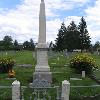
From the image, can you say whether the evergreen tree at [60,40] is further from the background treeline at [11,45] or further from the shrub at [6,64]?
the shrub at [6,64]

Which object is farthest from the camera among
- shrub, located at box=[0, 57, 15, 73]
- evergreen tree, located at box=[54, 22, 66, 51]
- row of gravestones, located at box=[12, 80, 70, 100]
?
evergreen tree, located at box=[54, 22, 66, 51]

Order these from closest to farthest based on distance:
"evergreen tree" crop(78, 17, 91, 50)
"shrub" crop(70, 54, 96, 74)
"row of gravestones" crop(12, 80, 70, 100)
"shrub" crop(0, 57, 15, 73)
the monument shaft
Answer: "row of gravestones" crop(12, 80, 70, 100) → the monument shaft → "shrub" crop(70, 54, 96, 74) → "shrub" crop(0, 57, 15, 73) → "evergreen tree" crop(78, 17, 91, 50)

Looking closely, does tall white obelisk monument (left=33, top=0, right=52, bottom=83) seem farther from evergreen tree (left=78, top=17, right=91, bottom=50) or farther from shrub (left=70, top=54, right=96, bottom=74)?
evergreen tree (left=78, top=17, right=91, bottom=50)

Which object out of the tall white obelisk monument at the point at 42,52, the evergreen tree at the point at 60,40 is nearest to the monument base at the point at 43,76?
the tall white obelisk monument at the point at 42,52

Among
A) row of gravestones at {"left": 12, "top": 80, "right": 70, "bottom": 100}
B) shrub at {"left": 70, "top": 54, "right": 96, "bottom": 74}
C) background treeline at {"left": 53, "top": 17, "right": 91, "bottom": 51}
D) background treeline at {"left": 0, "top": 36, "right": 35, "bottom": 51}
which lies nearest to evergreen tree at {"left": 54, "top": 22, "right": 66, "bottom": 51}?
background treeline at {"left": 53, "top": 17, "right": 91, "bottom": 51}

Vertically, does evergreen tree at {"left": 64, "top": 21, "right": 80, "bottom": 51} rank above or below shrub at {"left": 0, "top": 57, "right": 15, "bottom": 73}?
above

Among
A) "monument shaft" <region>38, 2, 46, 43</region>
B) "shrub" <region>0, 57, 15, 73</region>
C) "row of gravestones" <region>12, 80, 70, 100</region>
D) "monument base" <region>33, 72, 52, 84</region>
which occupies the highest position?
"monument shaft" <region>38, 2, 46, 43</region>

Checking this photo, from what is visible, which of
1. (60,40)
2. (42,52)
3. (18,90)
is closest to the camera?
(18,90)

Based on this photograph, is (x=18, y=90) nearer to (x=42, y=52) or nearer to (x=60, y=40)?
(x=42, y=52)

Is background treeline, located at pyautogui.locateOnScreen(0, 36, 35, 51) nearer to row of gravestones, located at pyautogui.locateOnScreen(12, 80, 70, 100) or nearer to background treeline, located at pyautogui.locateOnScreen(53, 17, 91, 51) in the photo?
background treeline, located at pyautogui.locateOnScreen(53, 17, 91, 51)

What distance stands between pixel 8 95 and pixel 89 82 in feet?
21.8

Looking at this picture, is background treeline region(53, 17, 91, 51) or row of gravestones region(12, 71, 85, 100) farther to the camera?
background treeline region(53, 17, 91, 51)

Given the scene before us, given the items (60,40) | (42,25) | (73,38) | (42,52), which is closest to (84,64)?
(42,52)

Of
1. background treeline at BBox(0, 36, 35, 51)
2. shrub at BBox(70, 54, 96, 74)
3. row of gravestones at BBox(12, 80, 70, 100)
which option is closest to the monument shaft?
shrub at BBox(70, 54, 96, 74)
